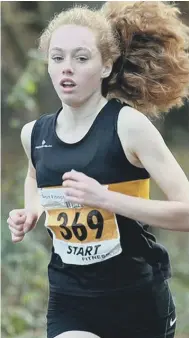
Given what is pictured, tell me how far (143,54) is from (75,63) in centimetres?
36

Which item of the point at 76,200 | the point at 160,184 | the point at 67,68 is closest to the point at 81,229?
the point at 76,200

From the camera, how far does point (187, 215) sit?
2.90 meters

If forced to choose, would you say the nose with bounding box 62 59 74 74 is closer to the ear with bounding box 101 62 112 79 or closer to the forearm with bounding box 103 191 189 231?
the ear with bounding box 101 62 112 79

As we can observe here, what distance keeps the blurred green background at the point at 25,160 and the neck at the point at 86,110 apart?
9.15ft

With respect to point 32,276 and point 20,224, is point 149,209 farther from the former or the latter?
point 32,276

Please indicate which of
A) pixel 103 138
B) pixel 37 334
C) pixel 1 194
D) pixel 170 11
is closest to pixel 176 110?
pixel 1 194

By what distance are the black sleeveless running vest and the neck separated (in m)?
0.03

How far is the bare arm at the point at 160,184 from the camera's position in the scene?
9.38ft

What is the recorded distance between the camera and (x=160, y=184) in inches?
115

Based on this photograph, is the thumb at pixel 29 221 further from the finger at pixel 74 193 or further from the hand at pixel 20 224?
the finger at pixel 74 193

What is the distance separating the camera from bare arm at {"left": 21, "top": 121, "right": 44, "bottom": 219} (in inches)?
130

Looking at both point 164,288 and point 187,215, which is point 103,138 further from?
point 164,288

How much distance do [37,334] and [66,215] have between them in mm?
2839

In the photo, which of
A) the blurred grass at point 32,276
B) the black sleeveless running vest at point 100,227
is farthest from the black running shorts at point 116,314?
the blurred grass at point 32,276
